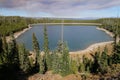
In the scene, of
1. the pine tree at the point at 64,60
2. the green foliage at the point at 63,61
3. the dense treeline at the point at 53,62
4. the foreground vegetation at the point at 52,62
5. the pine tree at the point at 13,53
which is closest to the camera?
the green foliage at the point at 63,61

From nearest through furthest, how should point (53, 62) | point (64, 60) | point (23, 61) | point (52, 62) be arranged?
point (64, 60) < point (53, 62) < point (52, 62) < point (23, 61)

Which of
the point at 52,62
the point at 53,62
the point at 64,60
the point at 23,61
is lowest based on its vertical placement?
the point at 23,61

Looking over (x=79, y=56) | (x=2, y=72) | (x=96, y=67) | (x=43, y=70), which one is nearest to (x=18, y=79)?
(x=2, y=72)

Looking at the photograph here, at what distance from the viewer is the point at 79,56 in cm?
11975

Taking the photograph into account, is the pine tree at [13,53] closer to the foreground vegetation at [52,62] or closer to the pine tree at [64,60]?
the foreground vegetation at [52,62]

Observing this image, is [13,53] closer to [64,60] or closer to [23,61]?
[23,61]

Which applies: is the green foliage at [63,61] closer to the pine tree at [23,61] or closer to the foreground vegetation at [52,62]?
the foreground vegetation at [52,62]

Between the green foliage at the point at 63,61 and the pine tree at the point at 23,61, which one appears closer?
the green foliage at the point at 63,61

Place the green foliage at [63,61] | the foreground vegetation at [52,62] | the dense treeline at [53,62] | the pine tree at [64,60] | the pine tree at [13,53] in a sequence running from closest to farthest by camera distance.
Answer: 1. the green foliage at [63,61]
2. the pine tree at [64,60]
3. the foreground vegetation at [52,62]
4. the dense treeline at [53,62]
5. the pine tree at [13,53]

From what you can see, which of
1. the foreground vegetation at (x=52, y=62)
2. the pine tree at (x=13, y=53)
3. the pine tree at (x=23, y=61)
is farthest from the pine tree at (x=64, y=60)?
the pine tree at (x=13, y=53)

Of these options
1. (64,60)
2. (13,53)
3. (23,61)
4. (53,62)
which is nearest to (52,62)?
(53,62)

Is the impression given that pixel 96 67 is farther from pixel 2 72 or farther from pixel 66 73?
pixel 2 72

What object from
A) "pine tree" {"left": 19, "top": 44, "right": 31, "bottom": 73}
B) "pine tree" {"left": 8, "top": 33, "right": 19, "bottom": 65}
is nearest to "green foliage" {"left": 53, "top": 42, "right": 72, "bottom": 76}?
"pine tree" {"left": 19, "top": 44, "right": 31, "bottom": 73}

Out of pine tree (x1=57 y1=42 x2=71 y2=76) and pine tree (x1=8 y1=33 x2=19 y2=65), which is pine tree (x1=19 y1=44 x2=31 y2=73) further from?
pine tree (x1=57 y1=42 x2=71 y2=76)
